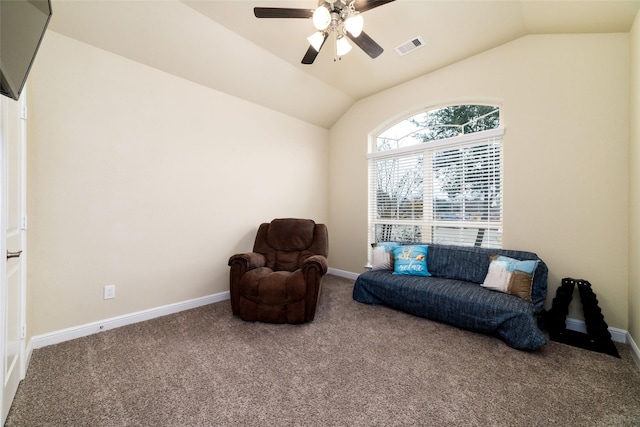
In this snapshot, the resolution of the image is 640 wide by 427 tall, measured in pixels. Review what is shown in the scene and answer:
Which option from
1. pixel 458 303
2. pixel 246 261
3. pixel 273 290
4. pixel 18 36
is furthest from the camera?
pixel 246 261

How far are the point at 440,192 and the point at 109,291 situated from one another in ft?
12.4

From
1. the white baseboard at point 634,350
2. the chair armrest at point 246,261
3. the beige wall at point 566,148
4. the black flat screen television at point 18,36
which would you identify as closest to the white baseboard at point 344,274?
the chair armrest at point 246,261

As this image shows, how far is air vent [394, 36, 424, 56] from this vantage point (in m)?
2.69

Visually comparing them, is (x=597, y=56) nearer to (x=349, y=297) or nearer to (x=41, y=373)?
(x=349, y=297)

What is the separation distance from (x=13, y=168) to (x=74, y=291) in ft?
4.01

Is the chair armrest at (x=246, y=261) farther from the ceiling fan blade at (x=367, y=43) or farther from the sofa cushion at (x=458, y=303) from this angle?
the ceiling fan blade at (x=367, y=43)

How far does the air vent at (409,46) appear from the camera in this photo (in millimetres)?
2693

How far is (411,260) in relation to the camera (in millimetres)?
3029

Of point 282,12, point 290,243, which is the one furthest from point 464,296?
point 282,12

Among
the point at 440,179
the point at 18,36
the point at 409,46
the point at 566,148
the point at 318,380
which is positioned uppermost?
the point at 409,46

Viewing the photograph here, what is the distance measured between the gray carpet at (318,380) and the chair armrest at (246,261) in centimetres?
60

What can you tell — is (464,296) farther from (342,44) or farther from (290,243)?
(342,44)

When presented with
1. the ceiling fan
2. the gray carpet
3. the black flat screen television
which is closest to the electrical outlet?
the gray carpet

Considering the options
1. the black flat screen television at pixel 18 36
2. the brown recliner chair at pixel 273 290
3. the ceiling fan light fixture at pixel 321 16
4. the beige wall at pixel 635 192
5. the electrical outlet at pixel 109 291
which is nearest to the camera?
the black flat screen television at pixel 18 36
